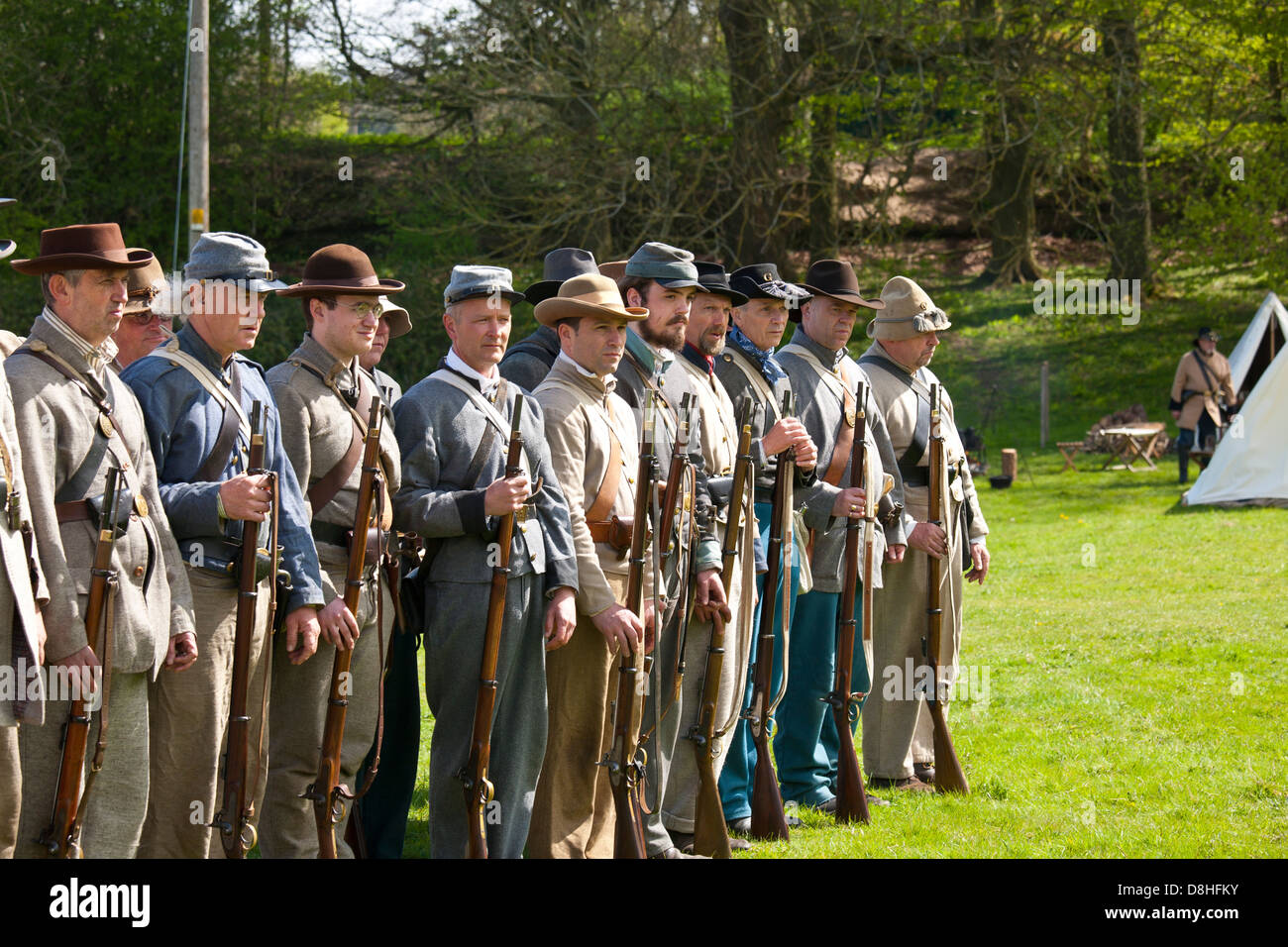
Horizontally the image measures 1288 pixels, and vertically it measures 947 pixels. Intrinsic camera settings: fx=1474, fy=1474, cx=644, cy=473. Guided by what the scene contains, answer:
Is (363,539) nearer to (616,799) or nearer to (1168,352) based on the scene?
(616,799)

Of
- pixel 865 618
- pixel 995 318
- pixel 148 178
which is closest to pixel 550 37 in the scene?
pixel 148 178

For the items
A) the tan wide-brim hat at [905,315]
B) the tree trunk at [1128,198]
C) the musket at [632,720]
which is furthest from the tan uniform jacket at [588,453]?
the tree trunk at [1128,198]

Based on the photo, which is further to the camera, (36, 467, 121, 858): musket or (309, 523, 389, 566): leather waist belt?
(309, 523, 389, 566): leather waist belt

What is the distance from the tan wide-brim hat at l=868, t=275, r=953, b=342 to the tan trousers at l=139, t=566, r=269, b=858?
380cm

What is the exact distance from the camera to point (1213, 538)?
583 inches

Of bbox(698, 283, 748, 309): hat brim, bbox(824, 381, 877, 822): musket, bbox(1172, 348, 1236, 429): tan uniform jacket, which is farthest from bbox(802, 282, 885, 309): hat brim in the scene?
bbox(1172, 348, 1236, 429): tan uniform jacket

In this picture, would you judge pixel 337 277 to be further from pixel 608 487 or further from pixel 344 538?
pixel 608 487

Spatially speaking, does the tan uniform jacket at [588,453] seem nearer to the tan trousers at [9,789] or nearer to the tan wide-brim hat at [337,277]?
the tan wide-brim hat at [337,277]

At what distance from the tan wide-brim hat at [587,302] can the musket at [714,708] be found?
651 mm

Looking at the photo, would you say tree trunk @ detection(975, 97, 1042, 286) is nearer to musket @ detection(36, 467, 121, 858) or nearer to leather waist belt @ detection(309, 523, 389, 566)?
leather waist belt @ detection(309, 523, 389, 566)

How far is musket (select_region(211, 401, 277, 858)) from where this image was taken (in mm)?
4438

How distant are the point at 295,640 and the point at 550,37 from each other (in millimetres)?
18481

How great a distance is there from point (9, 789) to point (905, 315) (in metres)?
4.84

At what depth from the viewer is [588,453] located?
5484mm
